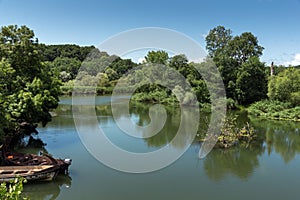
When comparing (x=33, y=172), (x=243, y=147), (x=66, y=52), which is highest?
(x=66, y=52)

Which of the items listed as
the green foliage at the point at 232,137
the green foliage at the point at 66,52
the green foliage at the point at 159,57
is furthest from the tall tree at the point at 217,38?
the green foliage at the point at 66,52

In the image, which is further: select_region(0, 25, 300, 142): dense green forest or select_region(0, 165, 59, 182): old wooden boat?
select_region(0, 25, 300, 142): dense green forest

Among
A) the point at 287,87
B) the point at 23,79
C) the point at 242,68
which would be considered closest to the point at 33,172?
the point at 23,79

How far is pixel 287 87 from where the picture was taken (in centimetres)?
2169

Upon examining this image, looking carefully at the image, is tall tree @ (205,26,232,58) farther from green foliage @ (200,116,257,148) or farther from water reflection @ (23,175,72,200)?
water reflection @ (23,175,72,200)

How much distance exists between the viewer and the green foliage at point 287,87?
21.4 meters

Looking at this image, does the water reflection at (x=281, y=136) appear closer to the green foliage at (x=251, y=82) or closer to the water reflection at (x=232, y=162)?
the water reflection at (x=232, y=162)

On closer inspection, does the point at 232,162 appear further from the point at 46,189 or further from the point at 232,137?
the point at 46,189

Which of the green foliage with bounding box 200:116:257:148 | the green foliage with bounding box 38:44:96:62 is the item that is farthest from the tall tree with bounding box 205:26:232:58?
the green foliage with bounding box 38:44:96:62

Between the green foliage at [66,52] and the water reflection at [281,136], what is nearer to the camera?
the water reflection at [281,136]

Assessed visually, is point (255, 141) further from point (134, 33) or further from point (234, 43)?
point (234, 43)

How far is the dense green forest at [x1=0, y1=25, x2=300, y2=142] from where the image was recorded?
37.8 ft

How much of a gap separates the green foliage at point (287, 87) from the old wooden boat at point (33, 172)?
1824 cm

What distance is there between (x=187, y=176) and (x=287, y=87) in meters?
15.7
